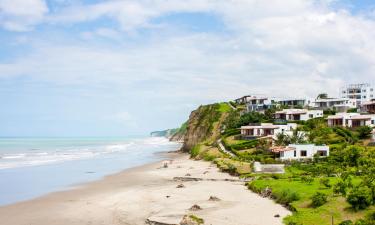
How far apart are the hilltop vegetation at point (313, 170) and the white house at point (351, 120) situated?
2.01 metres

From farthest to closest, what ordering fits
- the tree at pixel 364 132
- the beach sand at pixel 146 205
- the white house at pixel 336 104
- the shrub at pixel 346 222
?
the white house at pixel 336 104, the tree at pixel 364 132, the beach sand at pixel 146 205, the shrub at pixel 346 222

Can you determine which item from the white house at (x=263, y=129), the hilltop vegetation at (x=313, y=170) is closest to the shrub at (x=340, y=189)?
the hilltop vegetation at (x=313, y=170)

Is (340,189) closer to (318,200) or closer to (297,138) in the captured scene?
(318,200)

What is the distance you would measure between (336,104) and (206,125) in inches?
1321

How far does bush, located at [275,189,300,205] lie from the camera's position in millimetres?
38778

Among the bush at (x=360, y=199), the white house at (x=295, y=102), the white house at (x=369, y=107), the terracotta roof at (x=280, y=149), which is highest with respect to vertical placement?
the white house at (x=295, y=102)

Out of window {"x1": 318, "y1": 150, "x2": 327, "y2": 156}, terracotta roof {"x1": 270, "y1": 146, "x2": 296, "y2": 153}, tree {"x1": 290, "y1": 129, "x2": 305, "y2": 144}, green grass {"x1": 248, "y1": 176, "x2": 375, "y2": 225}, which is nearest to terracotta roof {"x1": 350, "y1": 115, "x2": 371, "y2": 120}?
tree {"x1": 290, "y1": 129, "x2": 305, "y2": 144}

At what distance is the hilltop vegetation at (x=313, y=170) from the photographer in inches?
1320

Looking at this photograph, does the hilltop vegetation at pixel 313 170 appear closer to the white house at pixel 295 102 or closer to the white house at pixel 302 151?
the white house at pixel 302 151

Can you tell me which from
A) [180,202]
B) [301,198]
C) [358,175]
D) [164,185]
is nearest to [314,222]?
[301,198]

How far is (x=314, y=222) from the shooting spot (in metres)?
31.6

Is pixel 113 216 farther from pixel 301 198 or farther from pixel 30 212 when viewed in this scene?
pixel 301 198

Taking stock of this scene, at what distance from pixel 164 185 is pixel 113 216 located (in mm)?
17918

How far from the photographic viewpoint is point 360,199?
33.6 metres
